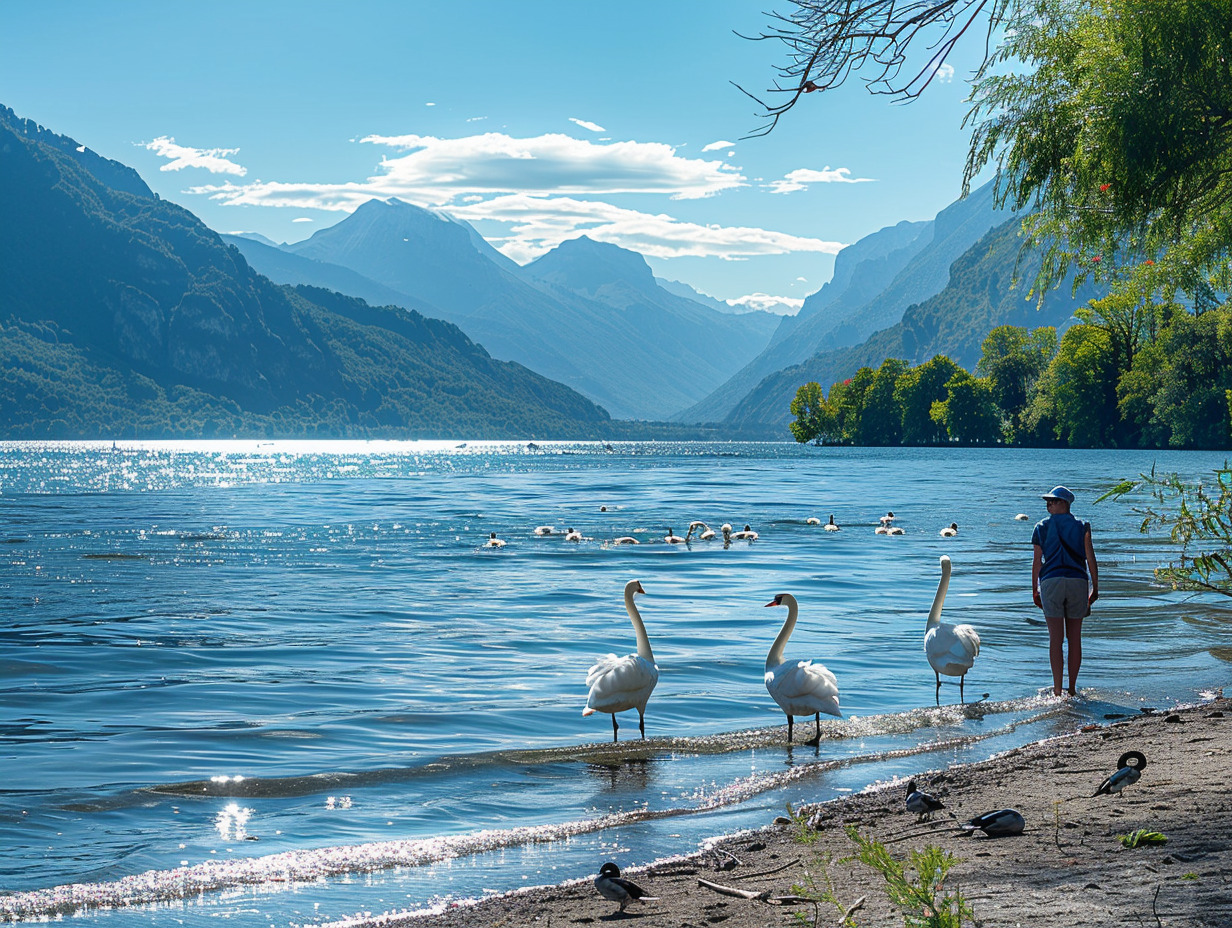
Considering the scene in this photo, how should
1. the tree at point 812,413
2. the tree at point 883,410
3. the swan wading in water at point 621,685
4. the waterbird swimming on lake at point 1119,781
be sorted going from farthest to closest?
the tree at point 812,413, the tree at point 883,410, the swan wading in water at point 621,685, the waterbird swimming on lake at point 1119,781

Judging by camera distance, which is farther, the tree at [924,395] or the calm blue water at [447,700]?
the tree at [924,395]

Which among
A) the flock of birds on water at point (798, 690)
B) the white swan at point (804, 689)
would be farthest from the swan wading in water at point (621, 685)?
the white swan at point (804, 689)

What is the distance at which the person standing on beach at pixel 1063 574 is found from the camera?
13195 mm

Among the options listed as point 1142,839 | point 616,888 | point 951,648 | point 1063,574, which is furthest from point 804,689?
point 616,888

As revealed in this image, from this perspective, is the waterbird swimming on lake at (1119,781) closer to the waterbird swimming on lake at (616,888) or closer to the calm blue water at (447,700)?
the calm blue water at (447,700)

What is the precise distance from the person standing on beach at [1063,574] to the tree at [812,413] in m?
174

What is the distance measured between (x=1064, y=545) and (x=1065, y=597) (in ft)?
2.19

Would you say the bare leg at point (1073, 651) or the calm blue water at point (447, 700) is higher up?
the bare leg at point (1073, 651)

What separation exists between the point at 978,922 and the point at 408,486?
79179mm

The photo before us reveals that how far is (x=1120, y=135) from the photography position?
13.3 metres

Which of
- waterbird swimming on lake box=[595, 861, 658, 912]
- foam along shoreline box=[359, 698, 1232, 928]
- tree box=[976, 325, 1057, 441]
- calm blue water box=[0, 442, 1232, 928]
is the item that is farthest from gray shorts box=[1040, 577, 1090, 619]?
tree box=[976, 325, 1057, 441]

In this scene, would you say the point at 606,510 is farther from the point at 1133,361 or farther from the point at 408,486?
the point at 1133,361

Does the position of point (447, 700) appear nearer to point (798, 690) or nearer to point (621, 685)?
point (621, 685)

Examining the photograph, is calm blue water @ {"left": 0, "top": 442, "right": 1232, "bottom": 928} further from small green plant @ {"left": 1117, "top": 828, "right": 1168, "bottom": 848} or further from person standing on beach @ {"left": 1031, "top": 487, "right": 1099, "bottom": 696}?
small green plant @ {"left": 1117, "top": 828, "right": 1168, "bottom": 848}
